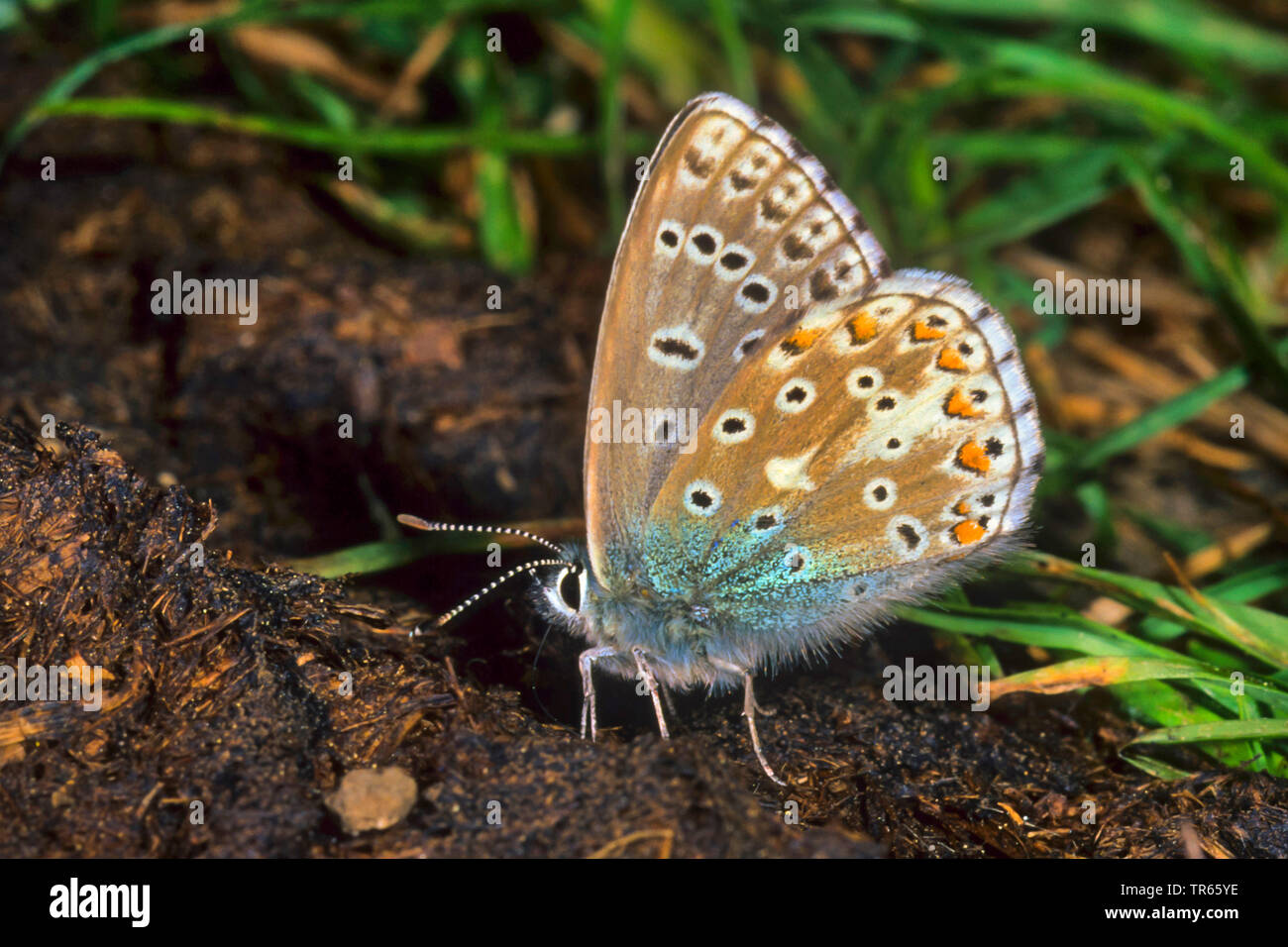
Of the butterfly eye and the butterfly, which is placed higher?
the butterfly

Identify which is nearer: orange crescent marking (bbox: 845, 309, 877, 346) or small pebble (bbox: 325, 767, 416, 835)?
small pebble (bbox: 325, 767, 416, 835)

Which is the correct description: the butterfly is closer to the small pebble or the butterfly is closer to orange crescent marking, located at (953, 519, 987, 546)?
orange crescent marking, located at (953, 519, 987, 546)

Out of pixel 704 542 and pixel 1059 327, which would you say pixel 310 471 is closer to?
pixel 704 542

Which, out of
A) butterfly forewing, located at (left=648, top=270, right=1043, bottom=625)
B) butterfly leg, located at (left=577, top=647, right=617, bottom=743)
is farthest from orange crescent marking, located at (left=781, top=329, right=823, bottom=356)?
butterfly leg, located at (left=577, top=647, right=617, bottom=743)

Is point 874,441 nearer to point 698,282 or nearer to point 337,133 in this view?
point 698,282

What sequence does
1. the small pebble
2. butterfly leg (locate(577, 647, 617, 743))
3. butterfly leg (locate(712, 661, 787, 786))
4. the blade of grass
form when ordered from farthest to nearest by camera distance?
the blade of grass
butterfly leg (locate(577, 647, 617, 743))
butterfly leg (locate(712, 661, 787, 786))
the small pebble
